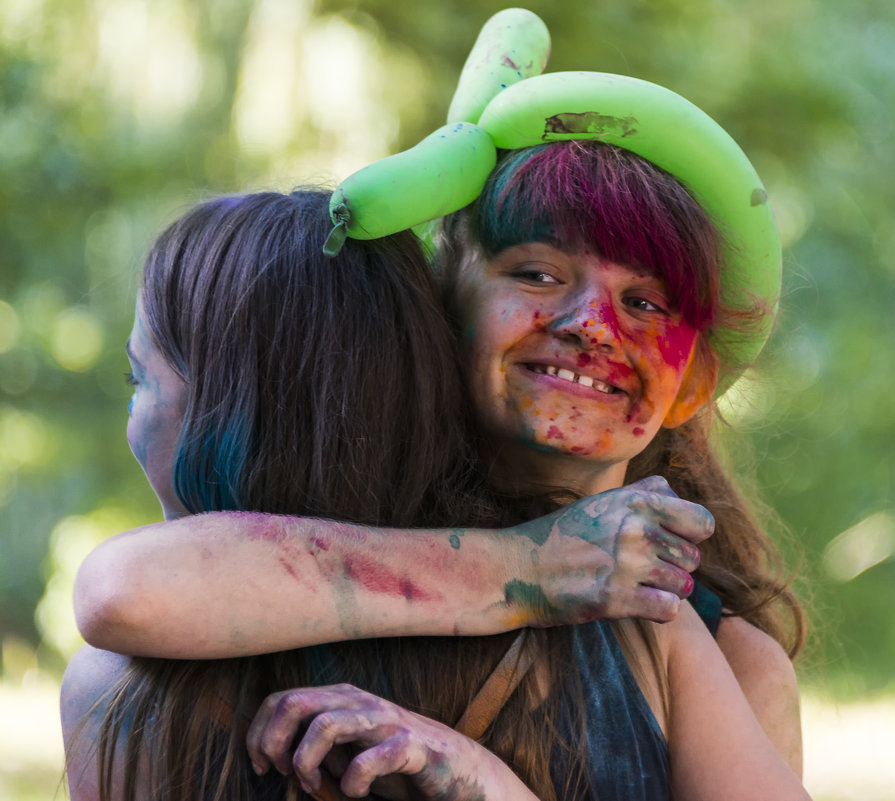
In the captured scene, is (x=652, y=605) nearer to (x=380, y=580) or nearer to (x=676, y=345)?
(x=380, y=580)

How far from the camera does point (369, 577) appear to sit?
1438 millimetres

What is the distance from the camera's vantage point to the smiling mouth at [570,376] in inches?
70.3

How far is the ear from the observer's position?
2.02 meters

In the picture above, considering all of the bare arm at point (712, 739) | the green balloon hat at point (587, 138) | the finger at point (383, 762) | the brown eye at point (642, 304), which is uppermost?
the green balloon hat at point (587, 138)

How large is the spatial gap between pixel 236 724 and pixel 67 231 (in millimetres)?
4228

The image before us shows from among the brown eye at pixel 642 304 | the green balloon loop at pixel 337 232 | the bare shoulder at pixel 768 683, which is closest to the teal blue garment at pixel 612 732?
the bare shoulder at pixel 768 683

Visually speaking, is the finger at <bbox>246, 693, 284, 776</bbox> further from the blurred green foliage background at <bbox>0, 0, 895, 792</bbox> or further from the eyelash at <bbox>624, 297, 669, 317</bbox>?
the blurred green foliage background at <bbox>0, 0, 895, 792</bbox>

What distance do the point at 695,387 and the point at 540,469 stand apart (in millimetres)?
393

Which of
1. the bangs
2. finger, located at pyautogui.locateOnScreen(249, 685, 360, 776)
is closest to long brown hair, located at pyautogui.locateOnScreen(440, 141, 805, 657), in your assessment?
the bangs

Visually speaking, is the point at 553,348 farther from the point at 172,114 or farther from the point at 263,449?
the point at 172,114

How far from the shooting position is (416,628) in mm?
1445

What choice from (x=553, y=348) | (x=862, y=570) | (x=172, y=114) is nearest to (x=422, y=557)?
(x=553, y=348)

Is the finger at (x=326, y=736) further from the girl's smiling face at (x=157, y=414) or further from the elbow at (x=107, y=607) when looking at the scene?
the girl's smiling face at (x=157, y=414)

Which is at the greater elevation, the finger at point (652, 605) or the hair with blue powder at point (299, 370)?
the hair with blue powder at point (299, 370)
